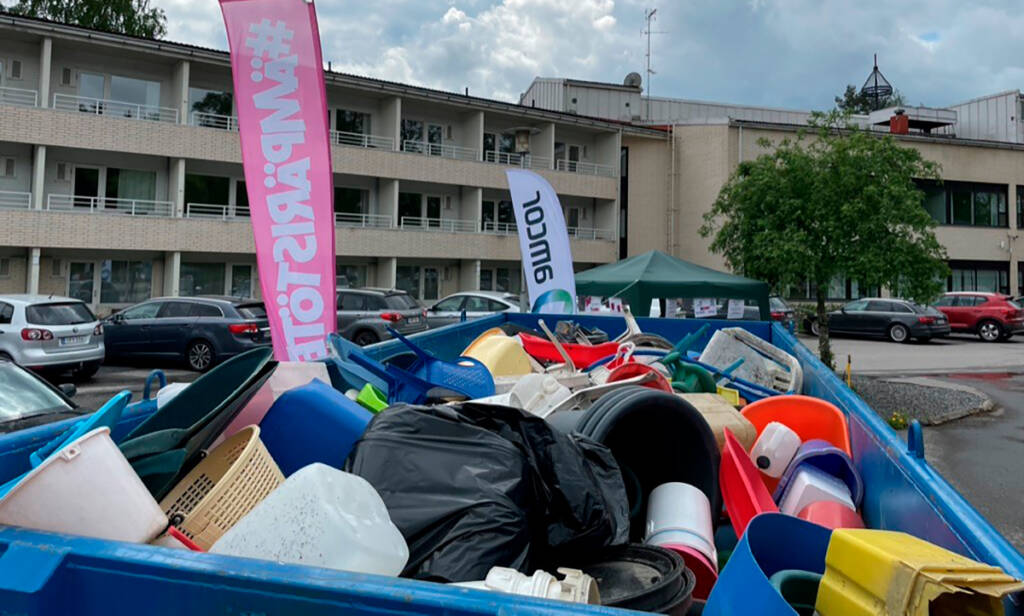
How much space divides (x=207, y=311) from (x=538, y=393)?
1310 centimetres

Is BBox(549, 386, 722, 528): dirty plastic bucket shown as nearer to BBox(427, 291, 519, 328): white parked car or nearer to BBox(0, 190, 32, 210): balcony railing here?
BBox(427, 291, 519, 328): white parked car

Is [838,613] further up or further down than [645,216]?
further down

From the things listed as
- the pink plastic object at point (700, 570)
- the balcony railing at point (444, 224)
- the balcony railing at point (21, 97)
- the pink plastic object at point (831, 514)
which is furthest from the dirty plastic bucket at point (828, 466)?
the balcony railing at point (444, 224)

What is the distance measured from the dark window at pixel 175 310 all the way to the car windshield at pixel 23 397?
387 inches

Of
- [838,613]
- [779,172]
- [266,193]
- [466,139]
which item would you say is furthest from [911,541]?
[466,139]

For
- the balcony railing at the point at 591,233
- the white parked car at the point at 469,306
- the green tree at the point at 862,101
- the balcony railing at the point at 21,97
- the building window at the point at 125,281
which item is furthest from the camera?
the green tree at the point at 862,101

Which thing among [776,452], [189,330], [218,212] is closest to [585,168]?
[218,212]

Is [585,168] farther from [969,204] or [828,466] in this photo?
[828,466]

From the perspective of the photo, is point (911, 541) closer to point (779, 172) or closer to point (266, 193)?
point (266, 193)

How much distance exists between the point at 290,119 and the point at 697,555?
5.73 meters

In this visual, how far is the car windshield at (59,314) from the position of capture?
12617 millimetres

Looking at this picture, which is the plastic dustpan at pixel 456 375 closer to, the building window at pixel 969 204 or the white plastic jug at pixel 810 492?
the white plastic jug at pixel 810 492

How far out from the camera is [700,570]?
2.25 metres

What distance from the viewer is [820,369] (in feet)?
15.6
